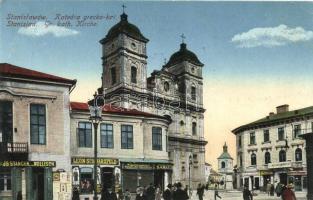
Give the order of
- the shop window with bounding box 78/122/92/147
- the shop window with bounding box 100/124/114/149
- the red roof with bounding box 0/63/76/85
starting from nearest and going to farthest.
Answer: the red roof with bounding box 0/63/76/85 → the shop window with bounding box 78/122/92/147 → the shop window with bounding box 100/124/114/149

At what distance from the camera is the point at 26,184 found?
1944 centimetres

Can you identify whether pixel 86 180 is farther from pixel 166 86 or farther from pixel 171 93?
pixel 171 93

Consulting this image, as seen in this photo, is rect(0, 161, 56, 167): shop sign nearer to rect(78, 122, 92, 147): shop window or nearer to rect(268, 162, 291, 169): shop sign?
rect(78, 122, 92, 147): shop window

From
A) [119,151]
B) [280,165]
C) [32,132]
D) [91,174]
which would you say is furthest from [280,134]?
[32,132]

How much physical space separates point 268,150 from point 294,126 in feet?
11.7

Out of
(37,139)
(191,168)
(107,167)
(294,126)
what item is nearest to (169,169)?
(107,167)

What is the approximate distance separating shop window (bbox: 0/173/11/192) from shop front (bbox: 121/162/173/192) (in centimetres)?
599

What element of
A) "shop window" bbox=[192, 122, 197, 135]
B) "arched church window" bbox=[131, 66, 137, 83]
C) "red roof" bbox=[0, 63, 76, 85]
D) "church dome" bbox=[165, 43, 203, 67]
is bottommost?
"shop window" bbox=[192, 122, 197, 135]

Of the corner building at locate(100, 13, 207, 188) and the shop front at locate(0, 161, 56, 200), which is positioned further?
the corner building at locate(100, 13, 207, 188)

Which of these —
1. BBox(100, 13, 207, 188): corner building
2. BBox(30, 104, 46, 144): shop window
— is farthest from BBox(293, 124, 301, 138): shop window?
BBox(30, 104, 46, 144): shop window

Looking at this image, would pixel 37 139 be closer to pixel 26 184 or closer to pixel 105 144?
pixel 26 184

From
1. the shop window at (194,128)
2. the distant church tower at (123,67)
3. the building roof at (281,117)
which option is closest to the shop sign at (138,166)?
the distant church tower at (123,67)

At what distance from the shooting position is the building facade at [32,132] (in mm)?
18984

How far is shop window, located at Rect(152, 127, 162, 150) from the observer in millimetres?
25672
